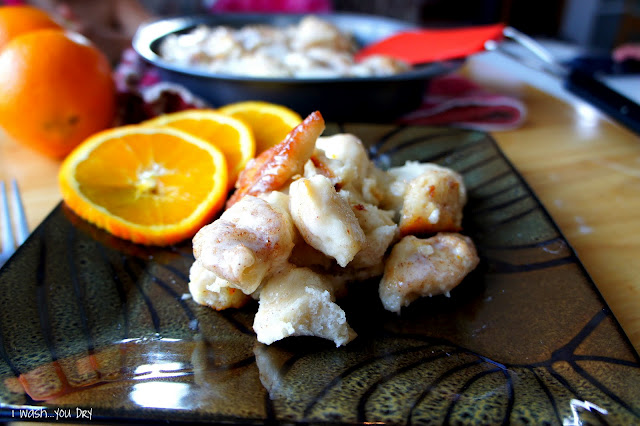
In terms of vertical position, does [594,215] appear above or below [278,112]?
below

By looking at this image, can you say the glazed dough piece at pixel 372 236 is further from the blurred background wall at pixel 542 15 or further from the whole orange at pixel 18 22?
the blurred background wall at pixel 542 15

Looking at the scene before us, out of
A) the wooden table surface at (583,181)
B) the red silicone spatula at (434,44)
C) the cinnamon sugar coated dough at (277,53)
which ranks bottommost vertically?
the wooden table surface at (583,181)

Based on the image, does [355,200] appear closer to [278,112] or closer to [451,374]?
[451,374]

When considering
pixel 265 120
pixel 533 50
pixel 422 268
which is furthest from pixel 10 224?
pixel 533 50

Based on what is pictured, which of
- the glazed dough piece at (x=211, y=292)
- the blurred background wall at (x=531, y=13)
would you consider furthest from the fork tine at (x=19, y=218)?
the blurred background wall at (x=531, y=13)

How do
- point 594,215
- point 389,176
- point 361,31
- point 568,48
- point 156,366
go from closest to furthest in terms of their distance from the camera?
point 156,366, point 389,176, point 594,215, point 361,31, point 568,48

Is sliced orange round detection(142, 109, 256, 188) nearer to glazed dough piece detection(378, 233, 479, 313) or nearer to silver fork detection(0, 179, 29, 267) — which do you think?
silver fork detection(0, 179, 29, 267)

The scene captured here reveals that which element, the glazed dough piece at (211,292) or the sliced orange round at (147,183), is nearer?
the glazed dough piece at (211,292)

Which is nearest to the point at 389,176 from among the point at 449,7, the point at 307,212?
the point at 307,212
